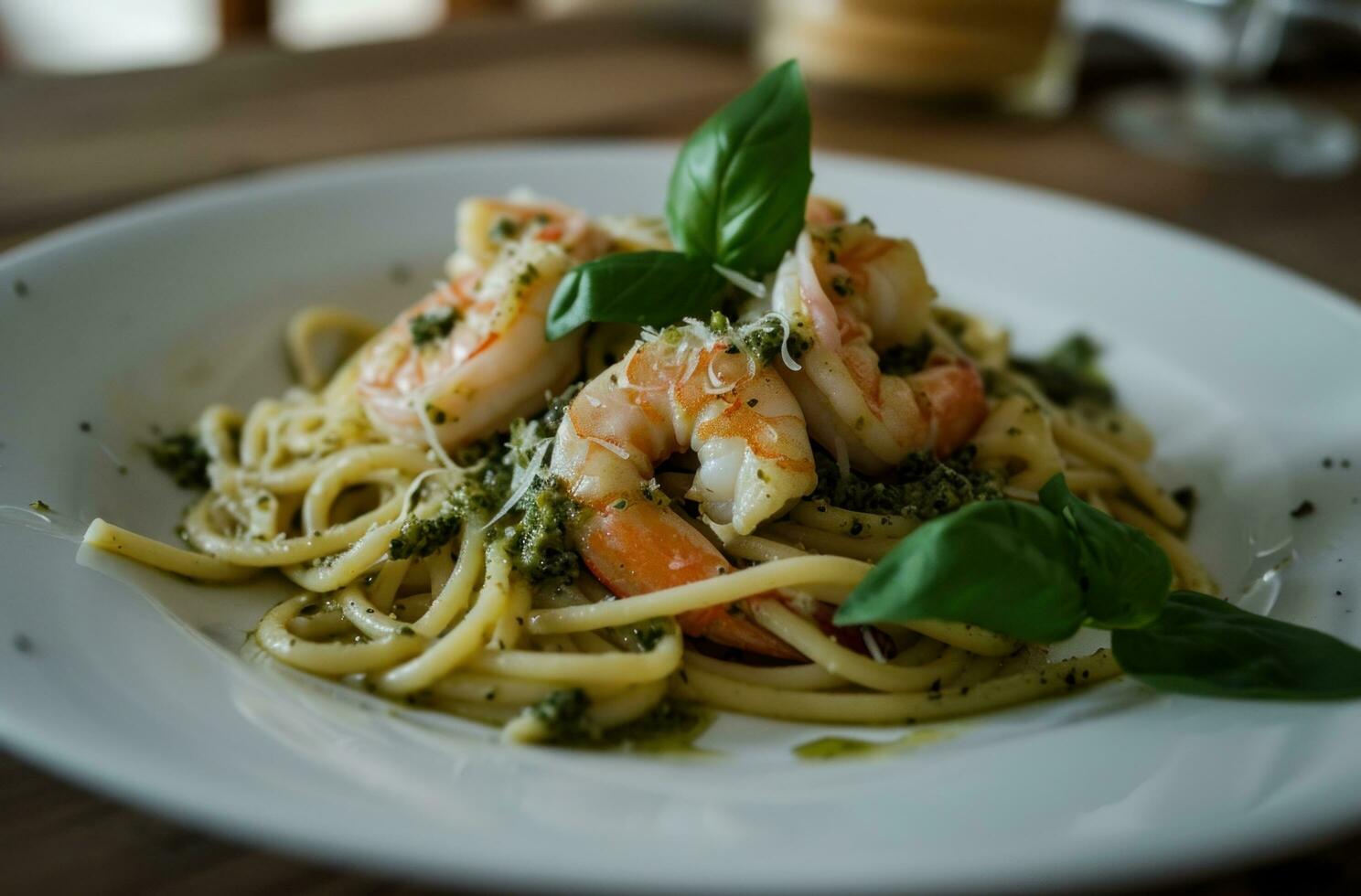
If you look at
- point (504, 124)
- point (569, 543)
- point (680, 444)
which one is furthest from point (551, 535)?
point (504, 124)

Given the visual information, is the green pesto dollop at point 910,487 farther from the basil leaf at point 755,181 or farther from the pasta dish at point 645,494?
the basil leaf at point 755,181

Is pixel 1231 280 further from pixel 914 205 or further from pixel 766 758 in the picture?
pixel 766 758

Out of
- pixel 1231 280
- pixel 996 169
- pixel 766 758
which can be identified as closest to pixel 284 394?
pixel 766 758

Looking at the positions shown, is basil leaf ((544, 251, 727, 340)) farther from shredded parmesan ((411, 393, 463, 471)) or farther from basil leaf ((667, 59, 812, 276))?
shredded parmesan ((411, 393, 463, 471))

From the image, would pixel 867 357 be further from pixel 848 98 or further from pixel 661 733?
pixel 848 98

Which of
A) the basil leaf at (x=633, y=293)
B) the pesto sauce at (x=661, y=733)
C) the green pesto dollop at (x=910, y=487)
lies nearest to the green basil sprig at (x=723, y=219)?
the basil leaf at (x=633, y=293)

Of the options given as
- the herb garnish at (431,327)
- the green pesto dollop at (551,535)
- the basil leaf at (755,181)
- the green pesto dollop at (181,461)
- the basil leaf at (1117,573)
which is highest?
the basil leaf at (755,181)
